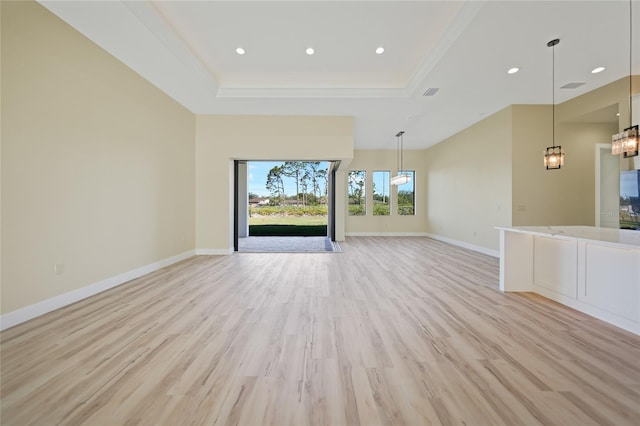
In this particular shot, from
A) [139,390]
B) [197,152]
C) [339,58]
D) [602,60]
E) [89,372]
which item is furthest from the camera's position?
[197,152]

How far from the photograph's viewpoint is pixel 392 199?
9906 millimetres

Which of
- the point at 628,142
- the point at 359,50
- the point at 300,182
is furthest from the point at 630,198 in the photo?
the point at 300,182

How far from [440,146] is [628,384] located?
8.18 m

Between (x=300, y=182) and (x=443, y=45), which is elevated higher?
(x=443, y=45)

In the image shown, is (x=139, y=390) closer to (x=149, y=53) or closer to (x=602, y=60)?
(x=149, y=53)

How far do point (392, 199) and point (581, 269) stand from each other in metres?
7.17

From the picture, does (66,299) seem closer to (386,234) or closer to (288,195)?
(386,234)

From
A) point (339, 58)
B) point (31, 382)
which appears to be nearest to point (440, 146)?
point (339, 58)

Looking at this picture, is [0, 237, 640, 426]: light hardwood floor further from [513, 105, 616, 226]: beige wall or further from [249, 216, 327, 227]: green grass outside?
[249, 216, 327, 227]: green grass outside

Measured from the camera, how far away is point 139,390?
1.60m

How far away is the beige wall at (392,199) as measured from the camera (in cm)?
983

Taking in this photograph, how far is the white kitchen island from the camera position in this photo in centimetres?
240

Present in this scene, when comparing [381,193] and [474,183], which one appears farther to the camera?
[381,193]

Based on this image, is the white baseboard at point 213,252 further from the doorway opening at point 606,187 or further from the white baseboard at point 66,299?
the doorway opening at point 606,187
